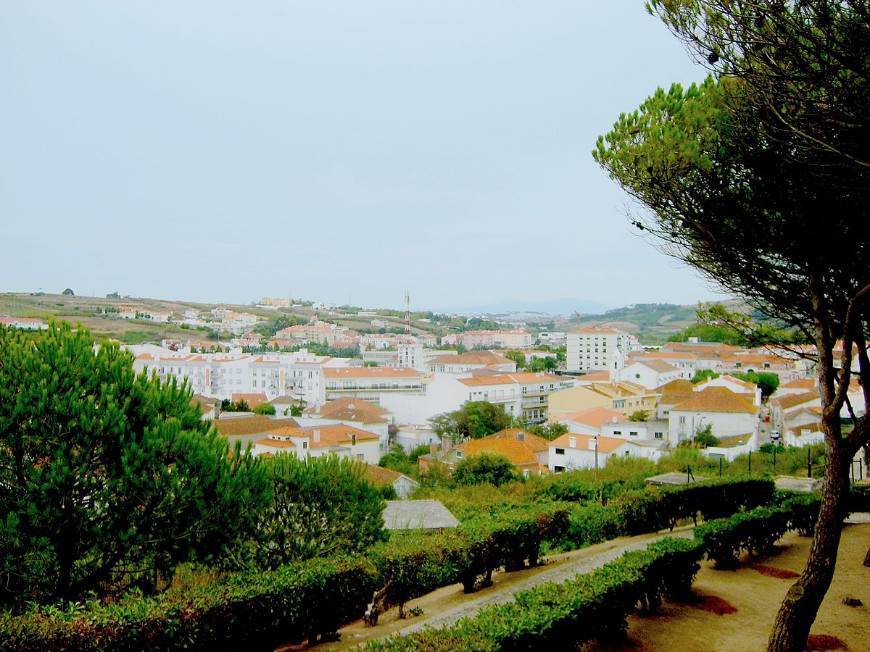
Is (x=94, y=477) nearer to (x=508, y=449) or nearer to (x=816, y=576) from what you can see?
(x=816, y=576)

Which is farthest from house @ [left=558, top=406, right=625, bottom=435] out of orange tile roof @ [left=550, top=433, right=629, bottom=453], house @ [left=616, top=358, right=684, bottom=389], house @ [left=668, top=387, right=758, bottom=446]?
house @ [left=616, top=358, right=684, bottom=389]

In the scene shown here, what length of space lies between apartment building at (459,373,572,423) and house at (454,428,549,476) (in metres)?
25.2

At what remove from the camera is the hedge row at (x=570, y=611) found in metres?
5.33

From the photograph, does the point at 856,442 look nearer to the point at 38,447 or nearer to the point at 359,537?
the point at 359,537

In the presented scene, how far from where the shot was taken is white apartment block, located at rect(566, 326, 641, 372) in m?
115

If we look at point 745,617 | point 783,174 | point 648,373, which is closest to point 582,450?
point 745,617

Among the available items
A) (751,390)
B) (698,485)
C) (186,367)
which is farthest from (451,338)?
(698,485)

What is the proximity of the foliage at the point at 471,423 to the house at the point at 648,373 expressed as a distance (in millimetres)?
22848

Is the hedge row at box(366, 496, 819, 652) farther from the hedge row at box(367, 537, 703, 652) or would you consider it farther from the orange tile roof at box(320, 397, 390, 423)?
the orange tile roof at box(320, 397, 390, 423)

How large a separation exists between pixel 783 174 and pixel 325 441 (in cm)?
3833

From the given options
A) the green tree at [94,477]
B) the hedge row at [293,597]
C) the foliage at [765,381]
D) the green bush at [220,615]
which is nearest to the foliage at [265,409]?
the foliage at [765,381]

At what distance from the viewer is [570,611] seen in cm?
594

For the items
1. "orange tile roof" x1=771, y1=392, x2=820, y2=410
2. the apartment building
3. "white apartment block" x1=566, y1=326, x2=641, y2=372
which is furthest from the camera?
"white apartment block" x1=566, y1=326, x2=641, y2=372

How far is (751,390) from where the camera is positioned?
50906mm
